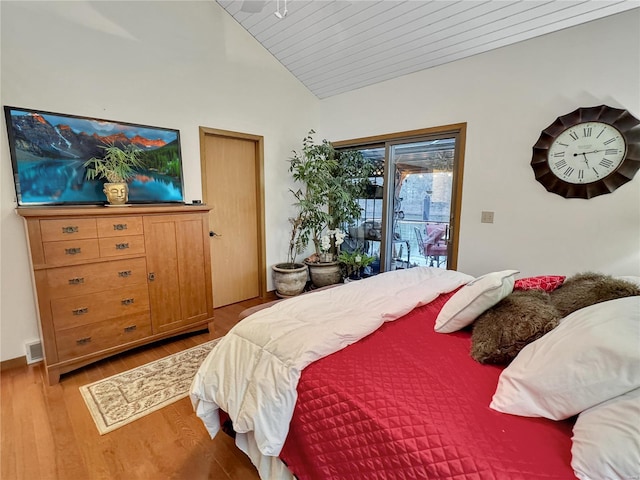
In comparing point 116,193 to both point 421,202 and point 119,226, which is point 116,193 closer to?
point 119,226

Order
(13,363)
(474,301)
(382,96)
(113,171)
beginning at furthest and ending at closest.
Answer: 1. (382,96)
2. (113,171)
3. (13,363)
4. (474,301)

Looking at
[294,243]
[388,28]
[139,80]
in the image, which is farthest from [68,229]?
[388,28]

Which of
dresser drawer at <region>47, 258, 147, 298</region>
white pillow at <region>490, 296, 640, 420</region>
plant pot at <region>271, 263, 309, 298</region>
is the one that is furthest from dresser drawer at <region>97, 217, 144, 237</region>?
white pillow at <region>490, 296, 640, 420</region>

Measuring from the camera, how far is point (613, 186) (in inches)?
91.0

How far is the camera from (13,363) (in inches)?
91.2

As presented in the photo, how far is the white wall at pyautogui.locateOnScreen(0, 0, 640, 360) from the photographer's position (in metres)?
2.24

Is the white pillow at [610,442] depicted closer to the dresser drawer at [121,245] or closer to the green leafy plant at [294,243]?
the dresser drawer at [121,245]

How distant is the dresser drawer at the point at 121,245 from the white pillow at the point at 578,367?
8.01 ft

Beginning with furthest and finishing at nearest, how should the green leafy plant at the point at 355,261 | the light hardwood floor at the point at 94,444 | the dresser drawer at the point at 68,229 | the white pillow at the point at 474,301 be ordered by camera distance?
1. the green leafy plant at the point at 355,261
2. the dresser drawer at the point at 68,229
3. the light hardwood floor at the point at 94,444
4. the white pillow at the point at 474,301

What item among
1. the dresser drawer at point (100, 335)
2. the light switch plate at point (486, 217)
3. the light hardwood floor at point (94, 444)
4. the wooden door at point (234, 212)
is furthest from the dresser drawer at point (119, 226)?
the light switch plate at point (486, 217)

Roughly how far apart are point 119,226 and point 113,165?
572 mm

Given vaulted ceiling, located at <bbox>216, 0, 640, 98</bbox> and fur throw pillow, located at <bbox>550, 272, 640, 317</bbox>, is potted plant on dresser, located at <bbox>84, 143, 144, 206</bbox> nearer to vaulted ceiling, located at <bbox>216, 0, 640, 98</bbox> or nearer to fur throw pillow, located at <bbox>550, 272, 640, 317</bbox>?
vaulted ceiling, located at <bbox>216, 0, 640, 98</bbox>

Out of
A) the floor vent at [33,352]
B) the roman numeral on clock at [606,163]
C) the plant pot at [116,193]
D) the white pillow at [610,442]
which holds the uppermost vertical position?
the roman numeral on clock at [606,163]

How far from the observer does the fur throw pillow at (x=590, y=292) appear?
47.9 inches
